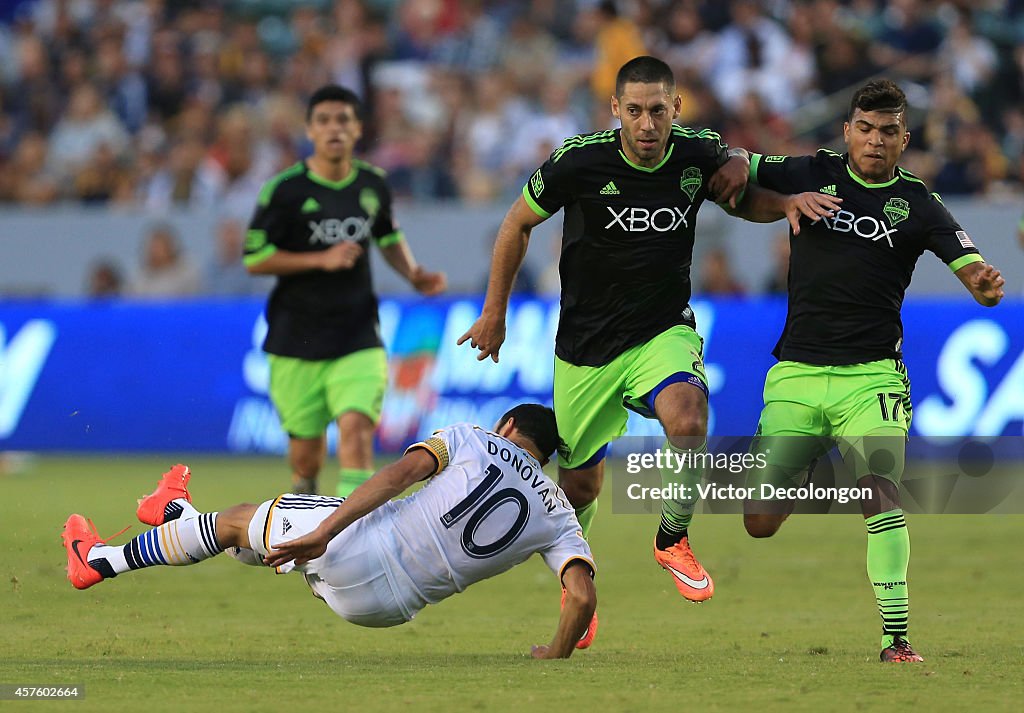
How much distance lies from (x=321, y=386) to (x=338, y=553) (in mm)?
4059

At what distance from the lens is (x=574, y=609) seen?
7.06 m

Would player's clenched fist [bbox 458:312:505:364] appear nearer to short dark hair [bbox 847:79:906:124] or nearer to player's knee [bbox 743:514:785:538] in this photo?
player's knee [bbox 743:514:785:538]

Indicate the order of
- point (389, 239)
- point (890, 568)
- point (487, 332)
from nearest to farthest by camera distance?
point (890, 568)
point (487, 332)
point (389, 239)

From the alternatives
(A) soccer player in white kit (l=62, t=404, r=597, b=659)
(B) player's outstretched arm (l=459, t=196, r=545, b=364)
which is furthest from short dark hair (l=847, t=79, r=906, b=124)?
(A) soccer player in white kit (l=62, t=404, r=597, b=659)

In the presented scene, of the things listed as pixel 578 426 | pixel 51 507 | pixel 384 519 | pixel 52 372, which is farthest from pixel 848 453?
pixel 52 372

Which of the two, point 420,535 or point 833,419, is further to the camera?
Answer: point 833,419

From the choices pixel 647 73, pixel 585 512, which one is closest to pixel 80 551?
pixel 585 512

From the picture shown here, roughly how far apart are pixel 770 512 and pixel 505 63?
1262 centimetres

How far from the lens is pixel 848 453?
7879mm

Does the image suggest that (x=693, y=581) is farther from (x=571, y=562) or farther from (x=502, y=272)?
(x=502, y=272)

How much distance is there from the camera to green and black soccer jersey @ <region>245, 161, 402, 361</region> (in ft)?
36.3

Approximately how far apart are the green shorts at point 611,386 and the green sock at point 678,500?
297 millimetres

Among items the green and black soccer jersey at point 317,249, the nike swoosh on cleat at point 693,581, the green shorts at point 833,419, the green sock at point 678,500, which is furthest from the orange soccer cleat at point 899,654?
the green and black soccer jersey at point 317,249

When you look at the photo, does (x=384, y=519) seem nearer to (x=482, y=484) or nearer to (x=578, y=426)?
(x=482, y=484)
